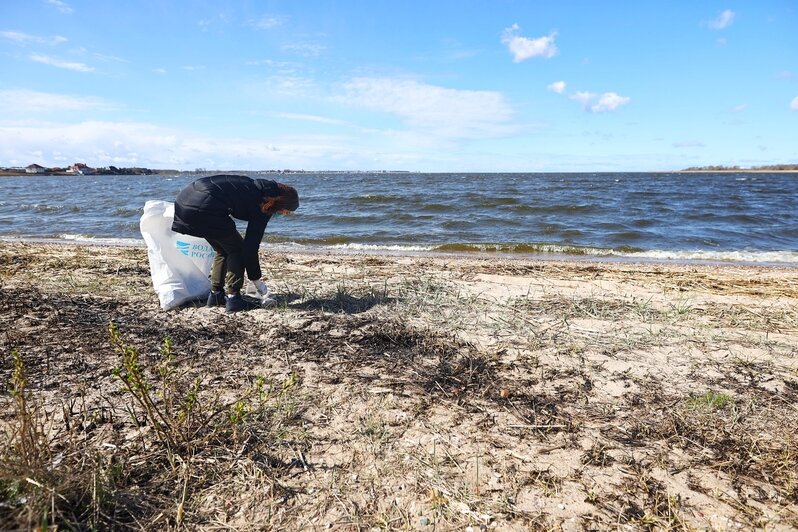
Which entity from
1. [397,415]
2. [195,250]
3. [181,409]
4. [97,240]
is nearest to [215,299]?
[195,250]

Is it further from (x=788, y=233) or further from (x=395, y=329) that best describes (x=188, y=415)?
(x=788, y=233)

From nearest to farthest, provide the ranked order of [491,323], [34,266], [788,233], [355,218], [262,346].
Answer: [262,346] → [491,323] → [34,266] → [788,233] → [355,218]

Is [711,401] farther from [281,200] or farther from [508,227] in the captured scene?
[508,227]

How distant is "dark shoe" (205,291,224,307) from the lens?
4281mm

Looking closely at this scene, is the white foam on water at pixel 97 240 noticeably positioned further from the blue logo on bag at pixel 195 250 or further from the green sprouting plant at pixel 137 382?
the green sprouting plant at pixel 137 382

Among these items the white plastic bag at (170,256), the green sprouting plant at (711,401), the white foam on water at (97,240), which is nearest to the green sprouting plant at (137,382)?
the white plastic bag at (170,256)

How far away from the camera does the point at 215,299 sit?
429cm

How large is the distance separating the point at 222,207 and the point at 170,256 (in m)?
0.83

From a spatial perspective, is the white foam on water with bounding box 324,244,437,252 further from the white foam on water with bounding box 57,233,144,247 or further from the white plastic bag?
the white plastic bag

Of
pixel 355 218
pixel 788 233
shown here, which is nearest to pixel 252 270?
pixel 355 218

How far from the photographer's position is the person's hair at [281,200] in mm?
4043

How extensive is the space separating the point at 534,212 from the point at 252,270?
1356cm

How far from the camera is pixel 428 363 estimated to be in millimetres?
3090

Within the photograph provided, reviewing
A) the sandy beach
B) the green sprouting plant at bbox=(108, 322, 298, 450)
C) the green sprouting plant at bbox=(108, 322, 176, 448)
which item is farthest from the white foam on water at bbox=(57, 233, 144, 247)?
the green sprouting plant at bbox=(108, 322, 176, 448)
